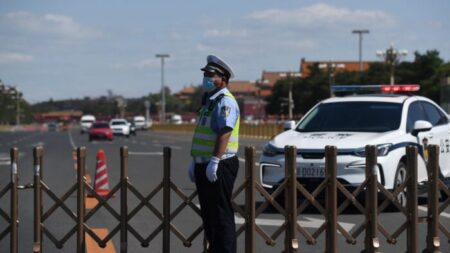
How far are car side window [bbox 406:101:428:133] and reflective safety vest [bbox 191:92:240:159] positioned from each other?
5.77m

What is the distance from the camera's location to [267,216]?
11.9m

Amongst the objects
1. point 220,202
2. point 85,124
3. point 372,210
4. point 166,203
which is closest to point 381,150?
point 372,210

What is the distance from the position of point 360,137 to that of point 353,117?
104 cm

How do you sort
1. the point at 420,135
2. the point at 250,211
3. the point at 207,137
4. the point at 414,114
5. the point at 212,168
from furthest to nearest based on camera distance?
the point at 414,114 < the point at 420,135 < the point at 250,211 < the point at 207,137 < the point at 212,168

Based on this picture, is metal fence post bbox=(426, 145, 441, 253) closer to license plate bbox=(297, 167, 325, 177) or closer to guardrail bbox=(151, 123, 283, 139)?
license plate bbox=(297, 167, 325, 177)

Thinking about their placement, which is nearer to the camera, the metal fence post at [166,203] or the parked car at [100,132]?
the metal fence post at [166,203]

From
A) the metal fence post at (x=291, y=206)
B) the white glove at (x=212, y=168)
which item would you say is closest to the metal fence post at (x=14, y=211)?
the white glove at (x=212, y=168)

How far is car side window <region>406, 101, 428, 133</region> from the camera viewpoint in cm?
1314

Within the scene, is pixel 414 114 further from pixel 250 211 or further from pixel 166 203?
pixel 166 203

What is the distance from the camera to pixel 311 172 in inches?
466

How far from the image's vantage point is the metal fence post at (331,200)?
8.53 m

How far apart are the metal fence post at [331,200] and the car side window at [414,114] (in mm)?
4660

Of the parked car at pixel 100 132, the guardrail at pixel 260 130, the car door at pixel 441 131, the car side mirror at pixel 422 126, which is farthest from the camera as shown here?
the parked car at pixel 100 132

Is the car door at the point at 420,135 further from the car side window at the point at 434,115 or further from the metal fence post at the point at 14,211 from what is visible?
the metal fence post at the point at 14,211
